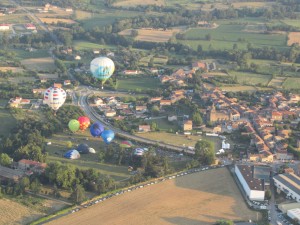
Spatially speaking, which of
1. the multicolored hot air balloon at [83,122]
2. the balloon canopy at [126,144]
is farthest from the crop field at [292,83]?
the multicolored hot air balloon at [83,122]

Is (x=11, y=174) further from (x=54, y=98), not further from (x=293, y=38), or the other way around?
(x=293, y=38)

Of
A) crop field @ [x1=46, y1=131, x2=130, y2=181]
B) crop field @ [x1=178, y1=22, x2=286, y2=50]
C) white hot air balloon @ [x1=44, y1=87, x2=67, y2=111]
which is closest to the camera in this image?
crop field @ [x1=46, y1=131, x2=130, y2=181]

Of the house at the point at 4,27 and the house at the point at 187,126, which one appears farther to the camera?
the house at the point at 4,27

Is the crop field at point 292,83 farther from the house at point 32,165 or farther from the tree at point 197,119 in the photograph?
the house at point 32,165

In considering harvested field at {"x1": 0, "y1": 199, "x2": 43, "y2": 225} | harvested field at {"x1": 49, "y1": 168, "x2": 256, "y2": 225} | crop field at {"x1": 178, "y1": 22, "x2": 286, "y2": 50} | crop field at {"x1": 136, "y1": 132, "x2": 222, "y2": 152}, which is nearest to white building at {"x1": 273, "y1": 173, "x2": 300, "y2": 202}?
harvested field at {"x1": 49, "y1": 168, "x2": 256, "y2": 225}

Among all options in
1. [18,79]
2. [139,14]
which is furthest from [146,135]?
[139,14]

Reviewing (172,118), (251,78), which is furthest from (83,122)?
(251,78)

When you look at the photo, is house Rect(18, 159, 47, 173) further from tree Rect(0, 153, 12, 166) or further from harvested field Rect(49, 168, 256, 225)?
harvested field Rect(49, 168, 256, 225)
